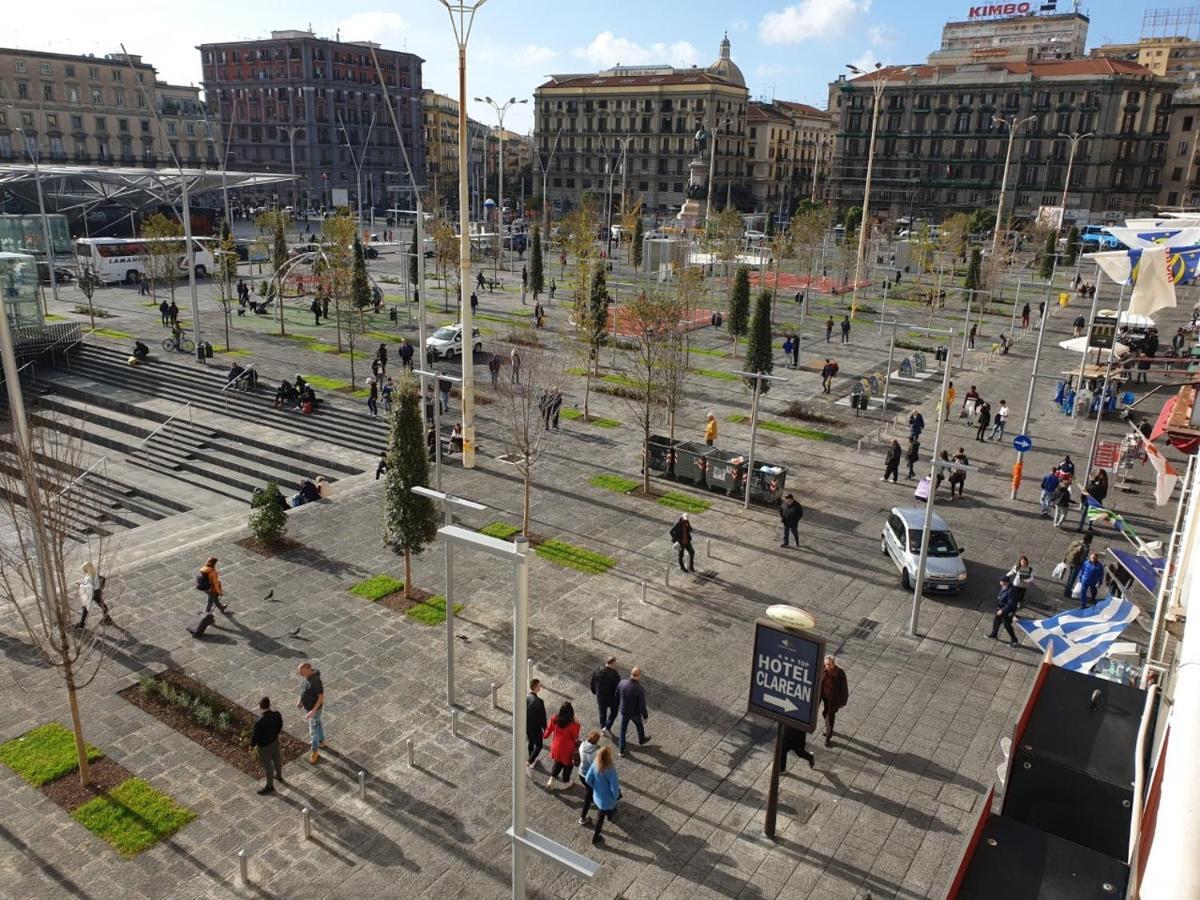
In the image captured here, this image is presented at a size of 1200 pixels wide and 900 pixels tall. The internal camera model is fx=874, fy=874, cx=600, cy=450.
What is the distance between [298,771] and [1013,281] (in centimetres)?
7385

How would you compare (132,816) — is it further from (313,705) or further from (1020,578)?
(1020,578)

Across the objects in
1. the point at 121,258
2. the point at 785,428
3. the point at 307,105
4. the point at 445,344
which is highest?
the point at 307,105

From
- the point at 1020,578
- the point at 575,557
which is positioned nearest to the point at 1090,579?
the point at 1020,578

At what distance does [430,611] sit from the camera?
16859 millimetres

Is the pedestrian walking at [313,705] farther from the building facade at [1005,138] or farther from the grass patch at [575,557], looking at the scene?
the building facade at [1005,138]

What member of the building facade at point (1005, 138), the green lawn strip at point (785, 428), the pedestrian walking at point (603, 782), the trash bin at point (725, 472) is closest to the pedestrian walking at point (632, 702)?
the pedestrian walking at point (603, 782)

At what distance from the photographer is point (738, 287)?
40.2 metres

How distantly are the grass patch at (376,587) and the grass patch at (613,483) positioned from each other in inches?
300

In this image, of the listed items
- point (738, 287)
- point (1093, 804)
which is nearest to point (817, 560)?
point (1093, 804)

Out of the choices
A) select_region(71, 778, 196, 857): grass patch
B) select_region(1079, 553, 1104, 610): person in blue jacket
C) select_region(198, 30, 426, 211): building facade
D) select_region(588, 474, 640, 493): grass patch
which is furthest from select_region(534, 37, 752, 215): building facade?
select_region(71, 778, 196, 857): grass patch

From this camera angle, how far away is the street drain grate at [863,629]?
54.7ft

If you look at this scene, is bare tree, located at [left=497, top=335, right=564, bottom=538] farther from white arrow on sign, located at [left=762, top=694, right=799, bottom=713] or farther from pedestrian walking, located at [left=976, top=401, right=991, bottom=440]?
pedestrian walking, located at [left=976, top=401, right=991, bottom=440]

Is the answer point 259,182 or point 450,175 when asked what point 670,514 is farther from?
point 450,175

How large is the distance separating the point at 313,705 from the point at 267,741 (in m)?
0.83
